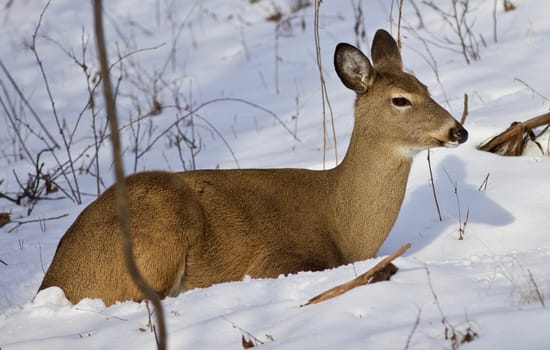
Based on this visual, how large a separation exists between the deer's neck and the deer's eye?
0.74 feet

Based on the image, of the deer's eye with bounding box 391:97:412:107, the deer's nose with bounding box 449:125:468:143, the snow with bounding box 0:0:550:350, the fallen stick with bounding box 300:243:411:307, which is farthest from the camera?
the deer's eye with bounding box 391:97:412:107

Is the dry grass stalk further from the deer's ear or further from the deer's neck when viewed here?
the deer's neck

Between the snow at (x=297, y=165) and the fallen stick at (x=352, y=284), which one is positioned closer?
the snow at (x=297, y=165)

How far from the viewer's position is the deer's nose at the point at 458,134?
526cm

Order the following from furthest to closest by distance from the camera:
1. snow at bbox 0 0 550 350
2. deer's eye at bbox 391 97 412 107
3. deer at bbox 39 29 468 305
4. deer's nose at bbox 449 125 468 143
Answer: deer's eye at bbox 391 97 412 107
deer's nose at bbox 449 125 468 143
deer at bbox 39 29 468 305
snow at bbox 0 0 550 350

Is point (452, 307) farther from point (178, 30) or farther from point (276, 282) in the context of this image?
point (178, 30)

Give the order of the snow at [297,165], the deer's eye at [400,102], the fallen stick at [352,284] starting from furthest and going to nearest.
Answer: the deer's eye at [400,102], the fallen stick at [352,284], the snow at [297,165]

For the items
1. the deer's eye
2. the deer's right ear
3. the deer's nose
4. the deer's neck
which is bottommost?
the deer's neck

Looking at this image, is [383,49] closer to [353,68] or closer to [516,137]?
[353,68]

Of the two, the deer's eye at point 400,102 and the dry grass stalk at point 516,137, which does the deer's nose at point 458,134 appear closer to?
the deer's eye at point 400,102

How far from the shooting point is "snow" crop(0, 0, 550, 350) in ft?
11.0

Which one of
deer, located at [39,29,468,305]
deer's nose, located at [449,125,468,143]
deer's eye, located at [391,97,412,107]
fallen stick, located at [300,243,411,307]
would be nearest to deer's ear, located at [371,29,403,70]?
deer, located at [39,29,468,305]

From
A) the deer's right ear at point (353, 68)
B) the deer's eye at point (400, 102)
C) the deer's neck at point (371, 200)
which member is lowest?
the deer's neck at point (371, 200)

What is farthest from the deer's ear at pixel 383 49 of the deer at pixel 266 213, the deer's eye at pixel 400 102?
the deer's eye at pixel 400 102
